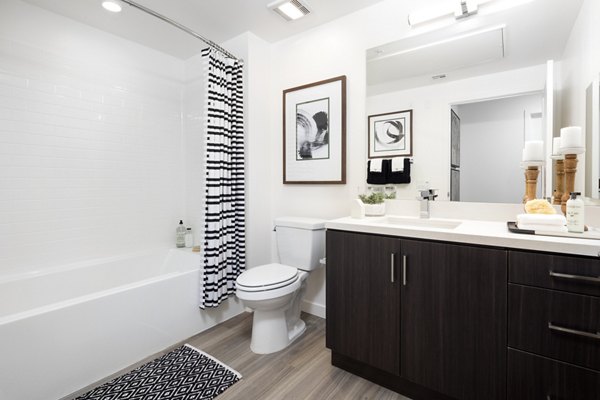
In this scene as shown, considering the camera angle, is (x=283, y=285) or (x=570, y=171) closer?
(x=570, y=171)

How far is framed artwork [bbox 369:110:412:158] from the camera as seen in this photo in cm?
196

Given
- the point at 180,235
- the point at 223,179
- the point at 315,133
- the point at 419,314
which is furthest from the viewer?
the point at 180,235

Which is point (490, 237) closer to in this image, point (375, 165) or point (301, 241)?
point (375, 165)

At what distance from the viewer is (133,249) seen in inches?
105

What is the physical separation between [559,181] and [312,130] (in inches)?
62.8

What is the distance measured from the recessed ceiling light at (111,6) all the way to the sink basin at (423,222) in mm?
2393

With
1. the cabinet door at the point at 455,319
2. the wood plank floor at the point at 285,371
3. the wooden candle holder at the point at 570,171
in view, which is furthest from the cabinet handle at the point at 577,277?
the wood plank floor at the point at 285,371

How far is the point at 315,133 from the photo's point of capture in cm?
238

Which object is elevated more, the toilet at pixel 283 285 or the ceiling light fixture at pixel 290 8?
the ceiling light fixture at pixel 290 8

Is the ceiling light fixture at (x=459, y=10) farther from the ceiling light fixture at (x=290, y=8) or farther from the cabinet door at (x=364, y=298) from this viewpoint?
the cabinet door at (x=364, y=298)

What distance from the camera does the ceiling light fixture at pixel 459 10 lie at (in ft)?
5.46

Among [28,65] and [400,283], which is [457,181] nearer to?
[400,283]

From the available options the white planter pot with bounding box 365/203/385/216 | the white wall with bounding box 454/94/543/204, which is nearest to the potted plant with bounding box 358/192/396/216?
the white planter pot with bounding box 365/203/385/216

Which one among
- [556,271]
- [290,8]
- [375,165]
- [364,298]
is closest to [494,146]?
[375,165]
